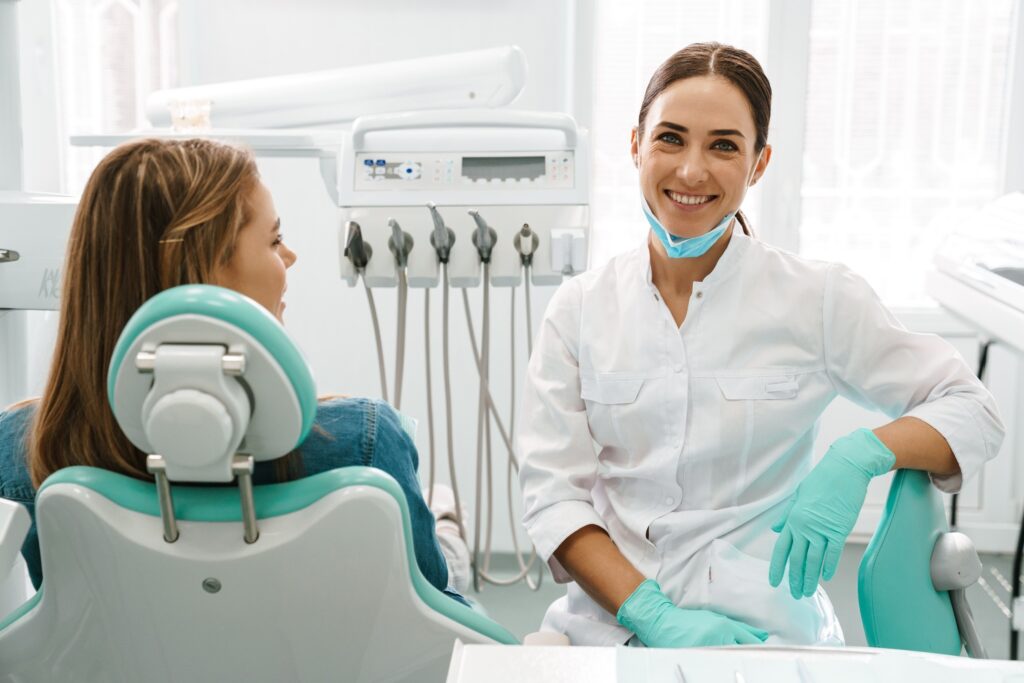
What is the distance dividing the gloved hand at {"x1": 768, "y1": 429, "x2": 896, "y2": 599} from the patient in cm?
53

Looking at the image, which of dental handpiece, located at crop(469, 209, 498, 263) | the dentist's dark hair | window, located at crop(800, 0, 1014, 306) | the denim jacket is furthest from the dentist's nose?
window, located at crop(800, 0, 1014, 306)

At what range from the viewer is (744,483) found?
1.38 m

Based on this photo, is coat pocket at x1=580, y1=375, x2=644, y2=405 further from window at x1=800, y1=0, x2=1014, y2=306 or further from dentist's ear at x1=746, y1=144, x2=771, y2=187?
window at x1=800, y1=0, x2=1014, y2=306

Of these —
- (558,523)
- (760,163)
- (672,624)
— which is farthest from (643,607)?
(760,163)

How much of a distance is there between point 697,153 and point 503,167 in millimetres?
745

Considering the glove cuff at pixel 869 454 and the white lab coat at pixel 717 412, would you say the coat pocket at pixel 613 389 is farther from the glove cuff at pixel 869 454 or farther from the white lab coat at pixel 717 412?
the glove cuff at pixel 869 454

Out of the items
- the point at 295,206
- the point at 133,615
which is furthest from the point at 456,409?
the point at 133,615

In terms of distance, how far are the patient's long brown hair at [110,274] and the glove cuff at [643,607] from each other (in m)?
0.63

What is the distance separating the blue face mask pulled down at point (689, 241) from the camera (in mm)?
1395

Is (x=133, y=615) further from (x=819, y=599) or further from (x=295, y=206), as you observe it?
(x=295, y=206)

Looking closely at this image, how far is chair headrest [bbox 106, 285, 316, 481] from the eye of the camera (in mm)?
805

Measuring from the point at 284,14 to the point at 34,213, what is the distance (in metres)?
1.56

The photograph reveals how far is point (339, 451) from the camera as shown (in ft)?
3.59

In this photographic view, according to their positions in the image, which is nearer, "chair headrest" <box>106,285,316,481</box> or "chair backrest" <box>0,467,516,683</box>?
"chair headrest" <box>106,285,316,481</box>
